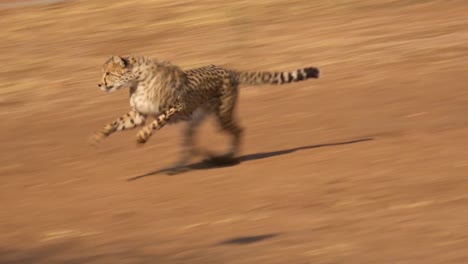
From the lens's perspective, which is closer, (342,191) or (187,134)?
(342,191)

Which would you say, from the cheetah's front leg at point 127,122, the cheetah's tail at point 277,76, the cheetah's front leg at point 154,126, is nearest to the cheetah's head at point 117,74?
the cheetah's front leg at point 127,122

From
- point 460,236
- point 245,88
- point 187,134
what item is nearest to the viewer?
point 460,236

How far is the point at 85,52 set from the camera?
20.8m

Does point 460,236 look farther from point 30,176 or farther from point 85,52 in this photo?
point 85,52

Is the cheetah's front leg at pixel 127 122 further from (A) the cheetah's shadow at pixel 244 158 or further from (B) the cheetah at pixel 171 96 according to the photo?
(A) the cheetah's shadow at pixel 244 158

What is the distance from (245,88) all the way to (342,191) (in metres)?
6.30

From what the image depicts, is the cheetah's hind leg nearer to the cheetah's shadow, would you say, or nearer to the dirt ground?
the cheetah's shadow

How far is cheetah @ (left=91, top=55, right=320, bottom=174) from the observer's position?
39.9 ft

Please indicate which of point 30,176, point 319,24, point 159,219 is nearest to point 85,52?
point 319,24

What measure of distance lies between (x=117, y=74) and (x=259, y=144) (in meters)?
2.25

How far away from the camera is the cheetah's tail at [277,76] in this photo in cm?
1284

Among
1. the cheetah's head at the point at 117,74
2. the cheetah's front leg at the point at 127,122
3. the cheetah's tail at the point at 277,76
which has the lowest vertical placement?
the cheetah's front leg at the point at 127,122

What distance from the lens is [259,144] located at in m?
13.9

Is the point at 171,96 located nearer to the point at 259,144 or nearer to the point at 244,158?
the point at 244,158
